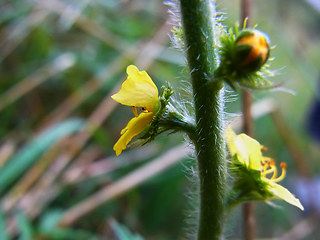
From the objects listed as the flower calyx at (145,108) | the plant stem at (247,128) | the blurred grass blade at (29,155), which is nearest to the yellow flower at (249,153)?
the flower calyx at (145,108)

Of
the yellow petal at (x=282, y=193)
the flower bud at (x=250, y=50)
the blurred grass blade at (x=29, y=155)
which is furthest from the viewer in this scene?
the blurred grass blade at (x=29, y=155)

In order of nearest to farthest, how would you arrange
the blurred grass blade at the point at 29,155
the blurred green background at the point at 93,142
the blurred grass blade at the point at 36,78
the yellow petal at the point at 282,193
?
the yellow petal at the point at 282,193, the blurred grass blade at the point at 29,155, the blurred green background at the point at 93,142, the blurred grass blade at the point at 36,78

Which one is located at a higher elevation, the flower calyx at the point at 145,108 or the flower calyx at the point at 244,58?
the flower calyx at the point at 244,58

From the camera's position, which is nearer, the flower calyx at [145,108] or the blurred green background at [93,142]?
the flower calyx at [145,108]

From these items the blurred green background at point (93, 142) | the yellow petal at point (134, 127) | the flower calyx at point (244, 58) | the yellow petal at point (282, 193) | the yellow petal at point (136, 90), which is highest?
the flower calyx at point (244, 58)

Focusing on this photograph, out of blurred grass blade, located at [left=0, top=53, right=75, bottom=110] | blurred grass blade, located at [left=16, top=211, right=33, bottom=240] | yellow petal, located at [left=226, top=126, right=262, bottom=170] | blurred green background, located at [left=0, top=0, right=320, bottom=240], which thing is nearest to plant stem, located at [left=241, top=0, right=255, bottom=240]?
blurred green background, located at [left=0, top=0, right=320, bottom=240]

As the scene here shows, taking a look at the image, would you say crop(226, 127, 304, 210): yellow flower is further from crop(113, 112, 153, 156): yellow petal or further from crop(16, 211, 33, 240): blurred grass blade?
crop(16, 211, 33, 240): blurred grass blade

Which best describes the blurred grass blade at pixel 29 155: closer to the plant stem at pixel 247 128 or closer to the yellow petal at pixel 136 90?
the plant stem at pixel 247 128

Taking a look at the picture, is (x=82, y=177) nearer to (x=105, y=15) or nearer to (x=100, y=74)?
(x=100, y=74)

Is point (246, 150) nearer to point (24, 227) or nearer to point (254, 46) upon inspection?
point (254, 46)
